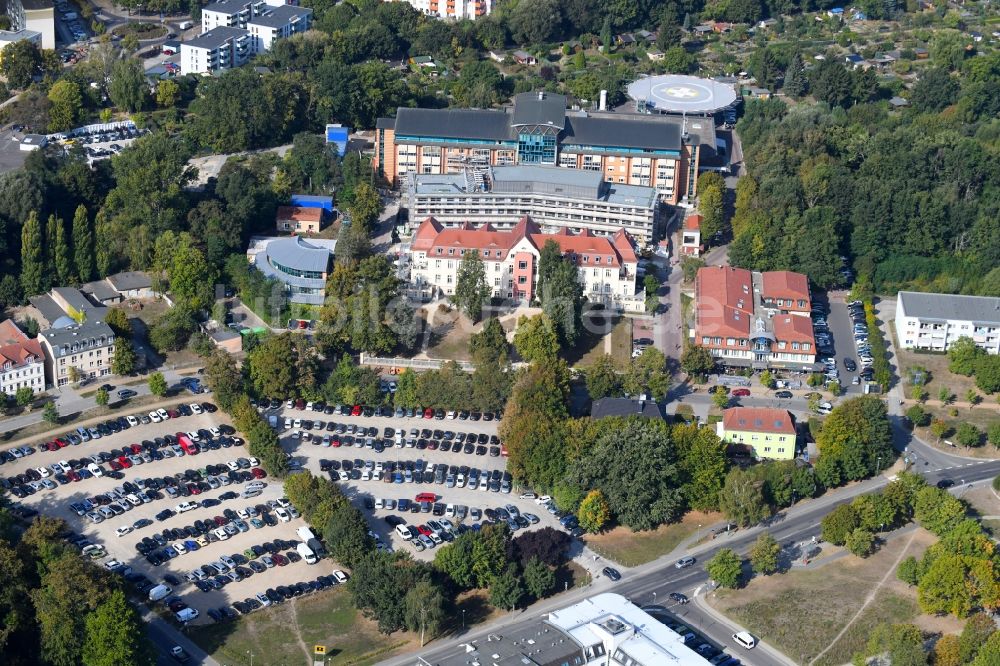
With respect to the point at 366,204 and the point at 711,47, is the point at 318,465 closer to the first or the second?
the point at 366,204

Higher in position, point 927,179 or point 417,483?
point 927,179

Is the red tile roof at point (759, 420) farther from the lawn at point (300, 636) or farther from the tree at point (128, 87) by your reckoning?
the tree at point (128, 87)

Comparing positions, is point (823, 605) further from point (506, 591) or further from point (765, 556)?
point (506, 591)

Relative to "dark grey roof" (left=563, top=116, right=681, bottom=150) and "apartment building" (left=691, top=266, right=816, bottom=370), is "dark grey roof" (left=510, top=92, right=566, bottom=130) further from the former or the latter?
"apartment building" (left=691, top=266, right=816, bottom=370)

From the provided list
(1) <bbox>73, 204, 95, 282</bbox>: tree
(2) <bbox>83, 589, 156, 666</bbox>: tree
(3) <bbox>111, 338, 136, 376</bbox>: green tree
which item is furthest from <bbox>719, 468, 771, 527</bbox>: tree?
(1) <bbox>73, 204, 95, 282</bbox>: tree

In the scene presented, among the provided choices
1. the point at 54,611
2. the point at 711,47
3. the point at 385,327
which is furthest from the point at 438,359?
the point at 711,47

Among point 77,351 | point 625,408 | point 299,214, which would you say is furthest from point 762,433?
point 77,351
